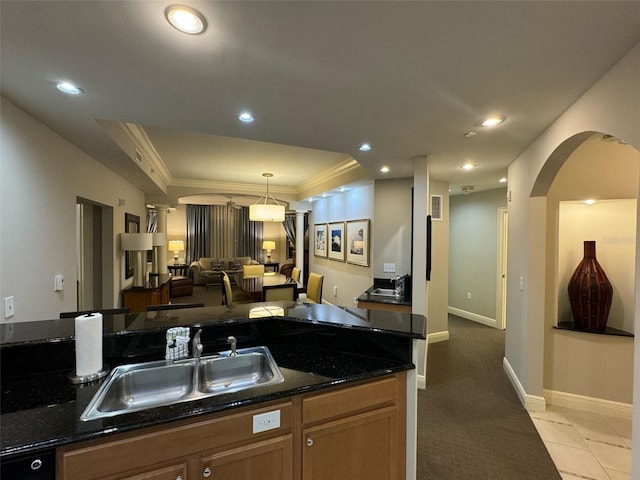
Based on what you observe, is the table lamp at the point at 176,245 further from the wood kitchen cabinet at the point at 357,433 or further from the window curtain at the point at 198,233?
the wood kitchen cabinet at the point at 357,433

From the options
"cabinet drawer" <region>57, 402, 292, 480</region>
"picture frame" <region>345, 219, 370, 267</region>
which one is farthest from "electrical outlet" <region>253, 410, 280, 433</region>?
"picture frame" <region>345, 219, 370, 267</region>

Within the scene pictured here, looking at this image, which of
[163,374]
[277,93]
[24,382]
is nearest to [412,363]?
[163,374]

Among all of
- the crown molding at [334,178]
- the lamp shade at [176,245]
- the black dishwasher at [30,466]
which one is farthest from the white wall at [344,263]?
the lamp shade at [176,245]

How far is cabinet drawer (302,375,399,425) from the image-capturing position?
1439mm

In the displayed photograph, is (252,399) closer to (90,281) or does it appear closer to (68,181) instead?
(68,181)

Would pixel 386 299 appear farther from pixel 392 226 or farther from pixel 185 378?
pixel 185 378

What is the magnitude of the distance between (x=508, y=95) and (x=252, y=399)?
225 centimetres

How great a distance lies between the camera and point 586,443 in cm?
235

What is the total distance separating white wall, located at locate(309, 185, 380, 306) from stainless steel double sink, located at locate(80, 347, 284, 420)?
3180 mm

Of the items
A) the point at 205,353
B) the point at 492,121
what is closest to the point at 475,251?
A: the point at 492,121

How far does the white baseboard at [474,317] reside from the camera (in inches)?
211

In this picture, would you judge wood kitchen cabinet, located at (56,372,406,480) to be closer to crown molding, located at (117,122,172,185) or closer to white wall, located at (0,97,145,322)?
white wall, located at (0,97,145,322)

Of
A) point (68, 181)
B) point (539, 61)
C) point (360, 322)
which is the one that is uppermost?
point (539, 61)

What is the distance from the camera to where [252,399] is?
1.31 m
